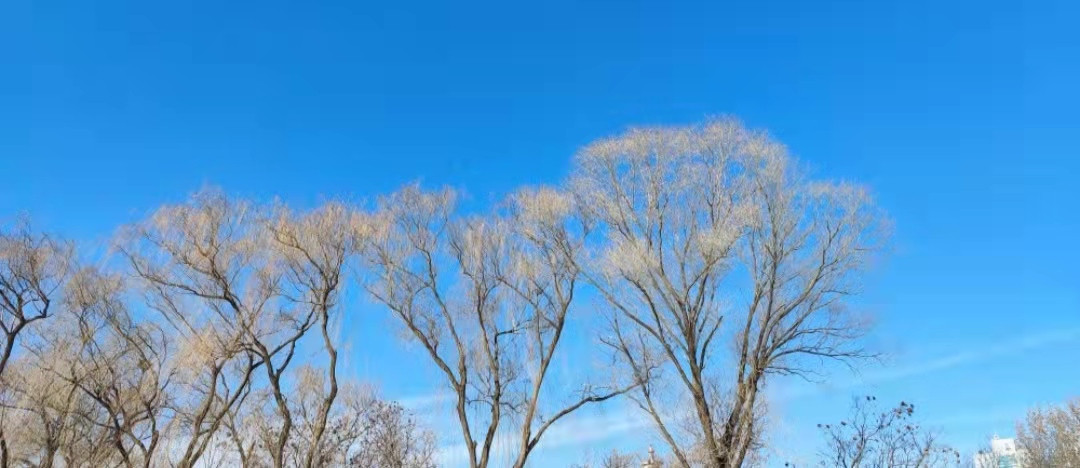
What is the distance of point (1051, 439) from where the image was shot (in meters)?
31.5

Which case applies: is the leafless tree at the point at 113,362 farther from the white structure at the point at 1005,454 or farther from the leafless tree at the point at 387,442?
the white structure at the point at 1005,454

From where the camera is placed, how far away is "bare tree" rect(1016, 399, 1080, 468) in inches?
1147

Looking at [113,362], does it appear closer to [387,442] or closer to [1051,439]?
[387,442]

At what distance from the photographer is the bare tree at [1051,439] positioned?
29.1m

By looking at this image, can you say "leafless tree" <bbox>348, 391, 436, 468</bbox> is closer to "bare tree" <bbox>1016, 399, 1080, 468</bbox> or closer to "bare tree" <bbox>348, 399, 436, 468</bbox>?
"bare tree" <bbox>348, 399, 436, 468</bbox>

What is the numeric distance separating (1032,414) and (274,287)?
108 feet

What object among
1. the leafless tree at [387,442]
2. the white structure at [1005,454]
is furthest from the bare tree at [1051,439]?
the leafless tree at [387,442]

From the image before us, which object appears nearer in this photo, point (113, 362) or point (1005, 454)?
point (113, 362)

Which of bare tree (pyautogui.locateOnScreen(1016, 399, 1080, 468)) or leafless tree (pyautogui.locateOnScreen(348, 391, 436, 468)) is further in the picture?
bare tree (pyautogui.locateOnScreen(1016, 399, 1080, 468))

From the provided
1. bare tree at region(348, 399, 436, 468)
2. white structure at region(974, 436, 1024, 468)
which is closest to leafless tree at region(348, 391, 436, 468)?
bare tree at region(348, 399, 436, 468)

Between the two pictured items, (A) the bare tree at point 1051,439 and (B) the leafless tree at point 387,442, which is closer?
(B) the leafless tree at point 387,442

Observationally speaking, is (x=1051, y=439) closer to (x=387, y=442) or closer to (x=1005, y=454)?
(x=1005, y=454)

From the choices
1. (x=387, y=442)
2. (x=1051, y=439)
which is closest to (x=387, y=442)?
(x=387, y=442)

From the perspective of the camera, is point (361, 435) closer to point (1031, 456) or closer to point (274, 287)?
point (274, 287)
